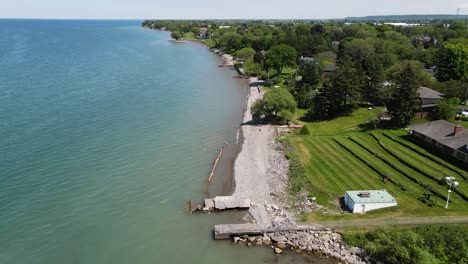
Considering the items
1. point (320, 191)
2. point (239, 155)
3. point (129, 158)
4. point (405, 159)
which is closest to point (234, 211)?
point (320, 191)

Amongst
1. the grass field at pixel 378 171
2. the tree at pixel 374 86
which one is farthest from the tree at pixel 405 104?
the tree at pixel 374 86

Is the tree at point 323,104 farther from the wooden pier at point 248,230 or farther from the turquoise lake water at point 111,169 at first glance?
the wooden pier at point 248,230

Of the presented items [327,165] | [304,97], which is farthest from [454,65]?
[327,165]

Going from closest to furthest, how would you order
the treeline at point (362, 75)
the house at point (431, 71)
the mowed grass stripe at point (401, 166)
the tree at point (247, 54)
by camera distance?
the mowed grass stripe at point (401, 166)
the treeline at point (362, 75)
the house at point (431, 71)
the tree at point (247, 54)

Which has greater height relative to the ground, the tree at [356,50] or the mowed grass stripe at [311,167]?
the tree at [356,50]

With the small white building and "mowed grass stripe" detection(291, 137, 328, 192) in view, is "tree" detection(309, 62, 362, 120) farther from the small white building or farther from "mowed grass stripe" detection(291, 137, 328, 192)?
the small white building

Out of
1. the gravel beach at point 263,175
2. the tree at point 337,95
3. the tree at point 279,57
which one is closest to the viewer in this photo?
the gravel beach at point 263,175
